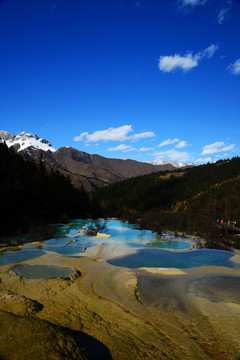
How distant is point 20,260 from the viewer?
17922mm

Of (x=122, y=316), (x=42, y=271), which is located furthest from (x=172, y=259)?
(x=122, y=316)

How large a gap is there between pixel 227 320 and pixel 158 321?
2801 millimetres

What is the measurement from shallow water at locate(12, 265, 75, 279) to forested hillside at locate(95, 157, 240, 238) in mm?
27745

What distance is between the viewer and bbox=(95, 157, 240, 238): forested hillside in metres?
46.6

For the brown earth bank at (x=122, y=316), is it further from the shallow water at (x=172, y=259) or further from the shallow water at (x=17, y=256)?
the shallow water at (x=17, y=256)

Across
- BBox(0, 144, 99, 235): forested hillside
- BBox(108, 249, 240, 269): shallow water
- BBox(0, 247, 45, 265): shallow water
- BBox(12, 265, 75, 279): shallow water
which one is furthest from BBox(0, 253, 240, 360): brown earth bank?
BBox(0, 144, 99, 235): forested hillside

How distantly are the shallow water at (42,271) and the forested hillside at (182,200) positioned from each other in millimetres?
27745

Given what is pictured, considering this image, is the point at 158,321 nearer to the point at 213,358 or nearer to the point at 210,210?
the point at 213,358

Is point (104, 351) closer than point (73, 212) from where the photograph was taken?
Yes

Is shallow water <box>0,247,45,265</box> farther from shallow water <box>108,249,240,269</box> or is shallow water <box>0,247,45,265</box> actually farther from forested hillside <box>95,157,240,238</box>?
forested hillside <box>95,157,240,238</box>

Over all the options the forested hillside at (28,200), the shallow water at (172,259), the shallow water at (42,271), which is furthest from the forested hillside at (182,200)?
the shallow water at (42,271)

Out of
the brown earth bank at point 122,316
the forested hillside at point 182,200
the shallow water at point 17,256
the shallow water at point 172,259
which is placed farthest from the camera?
the forested hillside at point 182,200

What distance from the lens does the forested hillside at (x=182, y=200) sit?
46.6 m

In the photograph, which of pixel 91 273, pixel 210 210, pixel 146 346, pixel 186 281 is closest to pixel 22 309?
pixel 146 346
